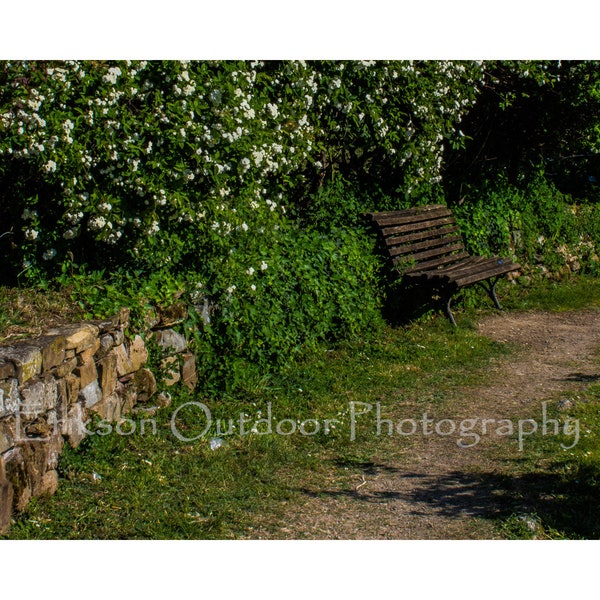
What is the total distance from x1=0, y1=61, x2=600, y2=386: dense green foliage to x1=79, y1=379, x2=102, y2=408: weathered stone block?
0.52m

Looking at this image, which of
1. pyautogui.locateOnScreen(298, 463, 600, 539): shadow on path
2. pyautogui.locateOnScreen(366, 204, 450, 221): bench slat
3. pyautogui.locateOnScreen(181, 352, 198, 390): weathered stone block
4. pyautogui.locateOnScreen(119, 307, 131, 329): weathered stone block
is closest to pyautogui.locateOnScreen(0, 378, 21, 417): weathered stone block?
pyautogui.locateOnScreen(119, 307, 131, 329): weathered stone block

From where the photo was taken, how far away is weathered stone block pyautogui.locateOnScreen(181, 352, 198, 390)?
19.4 feet

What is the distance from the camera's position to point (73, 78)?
537 cm

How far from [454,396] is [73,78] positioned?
3.67 metres

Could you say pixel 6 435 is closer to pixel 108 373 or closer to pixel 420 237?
pixel 108 373

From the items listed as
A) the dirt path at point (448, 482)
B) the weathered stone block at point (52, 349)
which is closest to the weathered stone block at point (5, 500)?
the weathered stone block at point (52, 349)

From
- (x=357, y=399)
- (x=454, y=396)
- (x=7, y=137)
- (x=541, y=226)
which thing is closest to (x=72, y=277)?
(x=7, y=137)

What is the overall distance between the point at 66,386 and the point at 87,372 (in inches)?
8.9

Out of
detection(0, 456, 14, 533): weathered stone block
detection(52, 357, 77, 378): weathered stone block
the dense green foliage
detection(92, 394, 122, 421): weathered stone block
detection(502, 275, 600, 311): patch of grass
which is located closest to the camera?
detection(0, 456, 14, 533): weathered stone block

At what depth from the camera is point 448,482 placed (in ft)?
15.7

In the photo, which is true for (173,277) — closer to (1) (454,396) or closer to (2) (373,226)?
(1) (454,396)

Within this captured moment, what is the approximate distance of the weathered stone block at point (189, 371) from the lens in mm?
5902

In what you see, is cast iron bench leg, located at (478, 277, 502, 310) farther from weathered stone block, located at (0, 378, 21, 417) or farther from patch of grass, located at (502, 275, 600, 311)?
weathered stone block, located at (0, 378, 21, 417)

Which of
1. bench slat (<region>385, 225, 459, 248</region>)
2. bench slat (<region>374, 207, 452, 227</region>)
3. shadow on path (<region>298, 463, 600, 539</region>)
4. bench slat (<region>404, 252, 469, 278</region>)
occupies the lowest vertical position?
shadow on path (<region>298, 463, 600, 539</region>)
